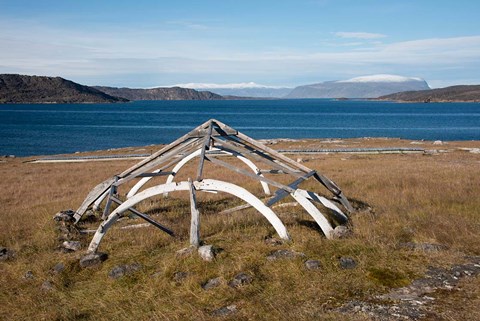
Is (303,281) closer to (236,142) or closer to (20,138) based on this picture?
(236,142)

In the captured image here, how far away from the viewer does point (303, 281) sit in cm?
759

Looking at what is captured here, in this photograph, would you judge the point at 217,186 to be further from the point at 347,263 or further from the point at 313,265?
the point at 347,263

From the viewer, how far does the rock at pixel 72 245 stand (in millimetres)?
10170

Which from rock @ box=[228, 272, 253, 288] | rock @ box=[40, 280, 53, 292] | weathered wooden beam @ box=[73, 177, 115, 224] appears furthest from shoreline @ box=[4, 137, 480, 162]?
rock @ box=[40, 280, 53, 292]

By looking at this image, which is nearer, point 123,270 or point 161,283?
point 161,283

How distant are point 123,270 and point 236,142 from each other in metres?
5.05

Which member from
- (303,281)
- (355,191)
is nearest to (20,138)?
(355,191)

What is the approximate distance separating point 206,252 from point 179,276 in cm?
75

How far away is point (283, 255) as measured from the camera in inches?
337

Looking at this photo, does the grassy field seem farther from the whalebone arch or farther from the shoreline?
the shoreline

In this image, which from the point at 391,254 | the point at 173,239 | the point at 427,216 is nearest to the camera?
the point at 391,254

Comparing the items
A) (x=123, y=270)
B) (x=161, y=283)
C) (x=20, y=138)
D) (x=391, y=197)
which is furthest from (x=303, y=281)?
(x=20, y=138)

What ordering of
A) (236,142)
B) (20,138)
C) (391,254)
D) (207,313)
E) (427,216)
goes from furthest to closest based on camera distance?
(20,138) → (236,142) → (427,216) → (391,254) → (207,313)

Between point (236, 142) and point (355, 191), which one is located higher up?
point (236, 142)
